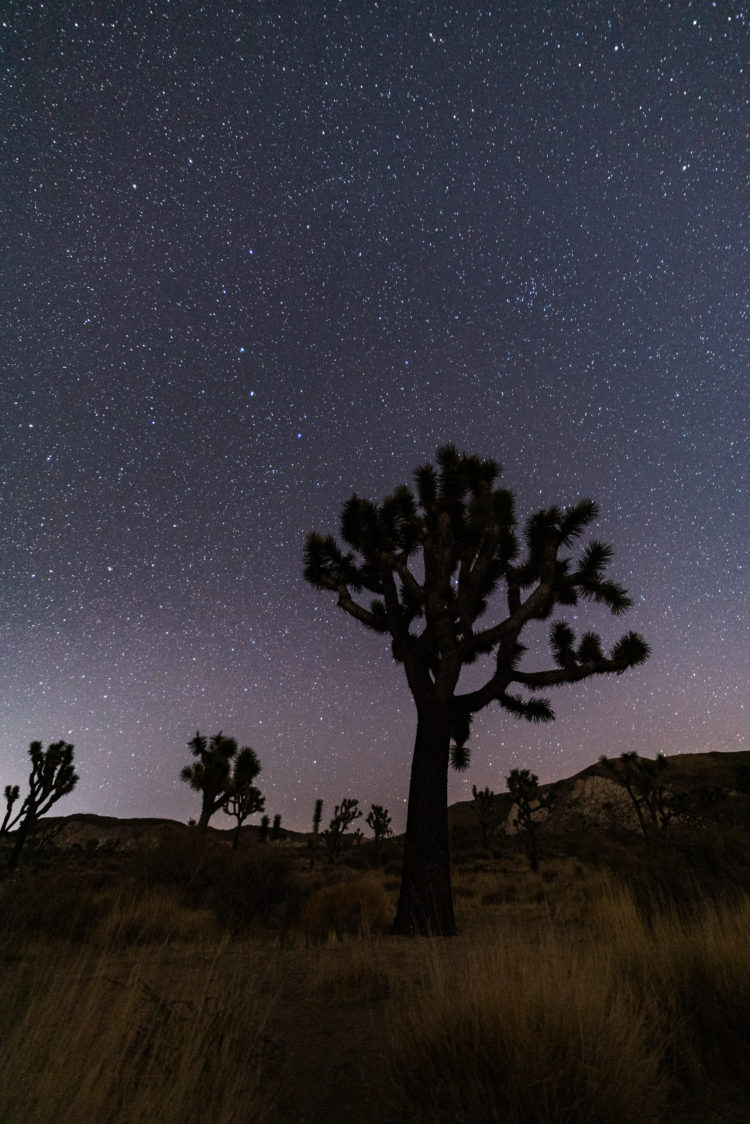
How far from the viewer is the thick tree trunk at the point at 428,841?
8.64 metres

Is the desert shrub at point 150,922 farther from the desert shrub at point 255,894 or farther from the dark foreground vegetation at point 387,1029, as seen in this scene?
the desert shrub at point 255,894

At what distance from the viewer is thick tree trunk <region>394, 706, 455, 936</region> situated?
864cm

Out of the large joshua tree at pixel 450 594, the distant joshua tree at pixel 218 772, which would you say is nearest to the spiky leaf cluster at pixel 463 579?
the large joshua tree at pixel 450 594

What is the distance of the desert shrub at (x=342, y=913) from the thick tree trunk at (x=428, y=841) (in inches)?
31.0

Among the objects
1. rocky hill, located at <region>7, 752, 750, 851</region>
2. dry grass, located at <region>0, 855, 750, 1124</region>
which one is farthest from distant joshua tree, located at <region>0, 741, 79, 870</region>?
rocky hill, located at <region>7, 752, 750, 851</region>

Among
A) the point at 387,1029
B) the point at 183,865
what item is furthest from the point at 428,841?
the point at 183,865

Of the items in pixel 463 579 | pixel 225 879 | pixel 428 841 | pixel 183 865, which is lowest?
pixel 225 879

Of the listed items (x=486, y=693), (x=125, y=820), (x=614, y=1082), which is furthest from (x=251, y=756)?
(x=125, y=820)

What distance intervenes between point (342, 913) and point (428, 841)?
2156 mm

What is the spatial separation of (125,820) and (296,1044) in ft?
392

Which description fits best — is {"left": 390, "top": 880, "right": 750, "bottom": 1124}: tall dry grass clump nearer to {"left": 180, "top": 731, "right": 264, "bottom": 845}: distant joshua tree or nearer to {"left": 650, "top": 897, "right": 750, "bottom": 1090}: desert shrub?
{"left": 650, "top": 897, "right": 750, "bottom": 1090}: desert shrub

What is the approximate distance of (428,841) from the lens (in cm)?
904

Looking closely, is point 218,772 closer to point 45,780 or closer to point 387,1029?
point 45,780

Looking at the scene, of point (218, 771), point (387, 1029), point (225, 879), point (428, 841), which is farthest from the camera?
point (218, 771)
